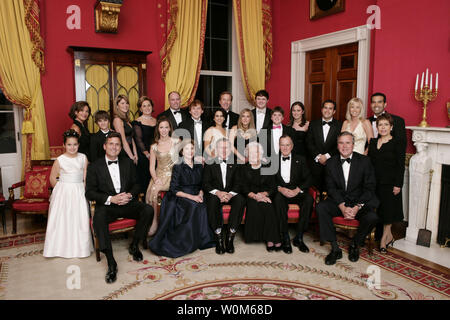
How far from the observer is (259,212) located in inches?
152

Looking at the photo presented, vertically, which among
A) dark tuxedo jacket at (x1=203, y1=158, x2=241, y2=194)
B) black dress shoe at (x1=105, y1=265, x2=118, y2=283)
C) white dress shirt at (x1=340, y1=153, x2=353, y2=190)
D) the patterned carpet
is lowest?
the patterned carpet

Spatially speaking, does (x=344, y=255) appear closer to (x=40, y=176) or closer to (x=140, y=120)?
(x=140, y=120)

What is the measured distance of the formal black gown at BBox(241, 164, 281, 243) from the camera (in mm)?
3804

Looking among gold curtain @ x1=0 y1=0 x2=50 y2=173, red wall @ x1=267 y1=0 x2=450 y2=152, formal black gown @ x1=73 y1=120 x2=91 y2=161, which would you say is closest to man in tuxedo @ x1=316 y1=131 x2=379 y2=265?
red wall @ x1=267 y1=0 x2=450 y2=152

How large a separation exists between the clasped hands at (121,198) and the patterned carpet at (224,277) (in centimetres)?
56

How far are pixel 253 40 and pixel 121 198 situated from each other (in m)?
3.85

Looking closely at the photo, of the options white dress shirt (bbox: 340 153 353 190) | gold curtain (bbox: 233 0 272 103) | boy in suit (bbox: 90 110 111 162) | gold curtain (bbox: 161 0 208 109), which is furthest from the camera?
gold curtain (bbox: 233 0 272 103)

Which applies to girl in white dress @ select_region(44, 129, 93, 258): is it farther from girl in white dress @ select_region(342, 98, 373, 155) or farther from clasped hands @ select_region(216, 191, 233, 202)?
girl in white dress @ select_region(342, 98, 373, 155)

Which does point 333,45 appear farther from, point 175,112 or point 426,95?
point 175,112

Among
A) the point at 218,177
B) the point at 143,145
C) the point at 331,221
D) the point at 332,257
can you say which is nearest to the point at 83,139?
the point at 143,145

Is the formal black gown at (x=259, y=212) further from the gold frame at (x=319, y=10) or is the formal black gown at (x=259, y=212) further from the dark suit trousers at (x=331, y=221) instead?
the gold frame at (x=319, y=10)

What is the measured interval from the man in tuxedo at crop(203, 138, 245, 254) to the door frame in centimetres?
204

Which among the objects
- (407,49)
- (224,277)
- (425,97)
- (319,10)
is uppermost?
(319,10)

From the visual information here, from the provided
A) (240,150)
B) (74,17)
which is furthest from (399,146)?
(74,17)
